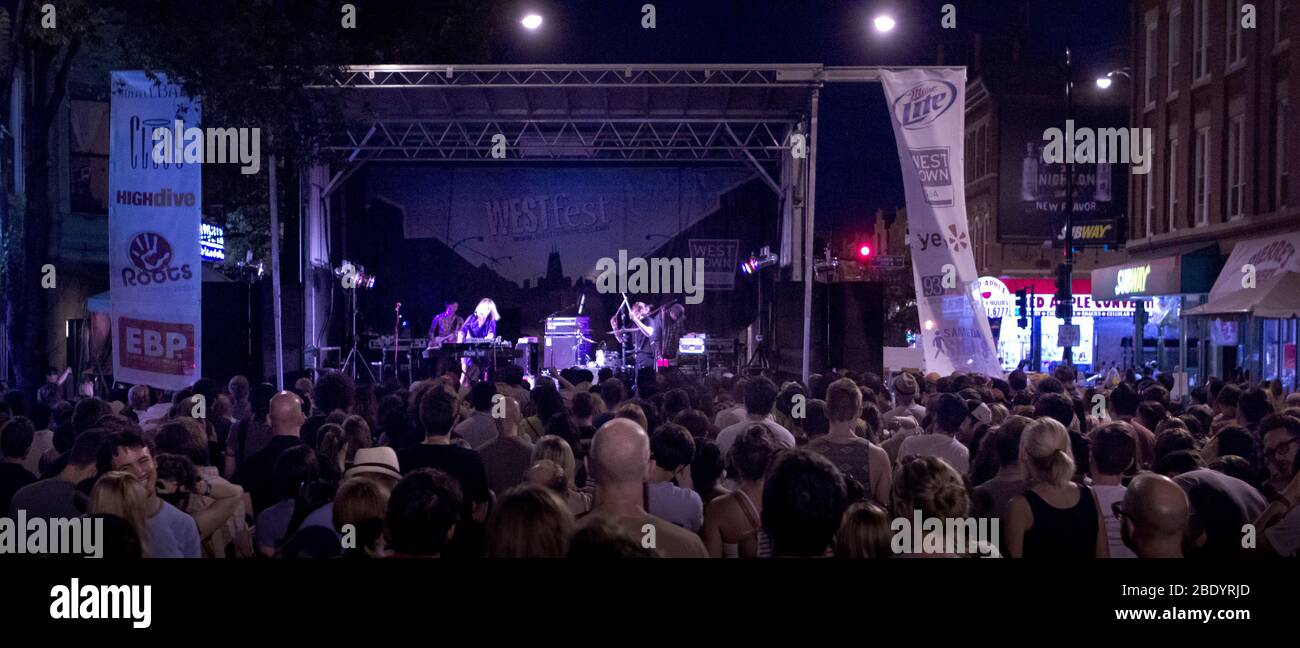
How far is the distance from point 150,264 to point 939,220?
816 cm

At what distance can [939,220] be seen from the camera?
12188 mm

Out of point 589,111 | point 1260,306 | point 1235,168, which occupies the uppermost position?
point 589,111

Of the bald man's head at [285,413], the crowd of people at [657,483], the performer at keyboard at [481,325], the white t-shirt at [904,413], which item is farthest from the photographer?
the performer at keyboard at [481,325]

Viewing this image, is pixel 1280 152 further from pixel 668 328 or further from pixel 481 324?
pixel 481 324

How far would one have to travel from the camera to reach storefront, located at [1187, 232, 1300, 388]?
17.2m

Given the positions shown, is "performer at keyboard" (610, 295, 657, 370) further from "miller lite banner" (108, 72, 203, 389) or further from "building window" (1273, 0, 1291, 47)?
"building window" (1273, 0, 1291, 47)

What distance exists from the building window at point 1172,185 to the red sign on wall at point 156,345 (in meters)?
22.5

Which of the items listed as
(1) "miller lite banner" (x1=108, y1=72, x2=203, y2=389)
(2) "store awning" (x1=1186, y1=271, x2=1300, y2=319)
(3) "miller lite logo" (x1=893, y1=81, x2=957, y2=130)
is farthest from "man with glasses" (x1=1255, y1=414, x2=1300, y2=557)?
(2) "store awning" (x1=1186, y1=271, x2=1300, y2=319)

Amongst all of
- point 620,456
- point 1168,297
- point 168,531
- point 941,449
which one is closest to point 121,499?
point 168,531

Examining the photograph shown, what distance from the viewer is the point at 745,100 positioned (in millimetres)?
19641

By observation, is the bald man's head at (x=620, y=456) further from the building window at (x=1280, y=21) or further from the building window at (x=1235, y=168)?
the building window at (x=1235, y=168)

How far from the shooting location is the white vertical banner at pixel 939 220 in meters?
11.6

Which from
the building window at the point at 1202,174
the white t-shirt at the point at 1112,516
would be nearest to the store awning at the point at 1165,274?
the building window at the point at 1202,174
